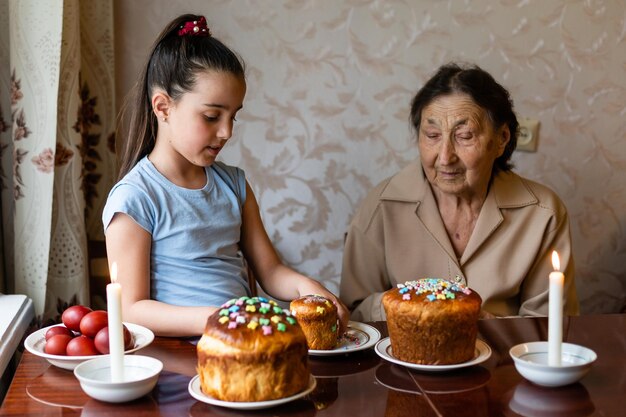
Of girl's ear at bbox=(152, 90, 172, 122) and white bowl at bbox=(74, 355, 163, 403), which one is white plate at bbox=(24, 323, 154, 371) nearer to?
white bowl at bbox=(74, 355, 163, 403)

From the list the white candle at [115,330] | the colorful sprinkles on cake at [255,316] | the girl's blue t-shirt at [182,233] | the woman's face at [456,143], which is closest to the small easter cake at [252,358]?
the colorful sprinkles on cake at [255,316]

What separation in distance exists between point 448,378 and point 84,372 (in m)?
0.55

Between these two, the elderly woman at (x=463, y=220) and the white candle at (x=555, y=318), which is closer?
the white candle at (x=555, y=318)

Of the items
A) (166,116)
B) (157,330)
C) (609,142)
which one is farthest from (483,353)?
(609,142)

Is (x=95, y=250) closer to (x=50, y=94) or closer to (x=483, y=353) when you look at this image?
(x=50, y=94)

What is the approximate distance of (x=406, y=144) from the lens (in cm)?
267

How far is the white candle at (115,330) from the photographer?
1.11 metres

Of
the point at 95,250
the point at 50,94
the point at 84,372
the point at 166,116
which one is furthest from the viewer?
the point at 95,250

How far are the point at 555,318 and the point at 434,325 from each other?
0.65 feet

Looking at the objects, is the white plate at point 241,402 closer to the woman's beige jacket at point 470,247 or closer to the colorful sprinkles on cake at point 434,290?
the colorful sprinkles on cake at point 434,290

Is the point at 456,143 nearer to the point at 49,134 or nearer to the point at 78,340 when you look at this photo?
the point at 49,134

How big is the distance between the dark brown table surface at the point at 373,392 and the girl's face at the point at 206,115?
445 mm

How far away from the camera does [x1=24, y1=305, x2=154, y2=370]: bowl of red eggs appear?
4.19 ft

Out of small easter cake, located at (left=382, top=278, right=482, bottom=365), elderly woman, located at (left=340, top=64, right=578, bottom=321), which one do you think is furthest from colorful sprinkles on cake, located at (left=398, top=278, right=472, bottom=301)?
elderly woman, located at (left=340, top=64, right=578, bottom=321)
